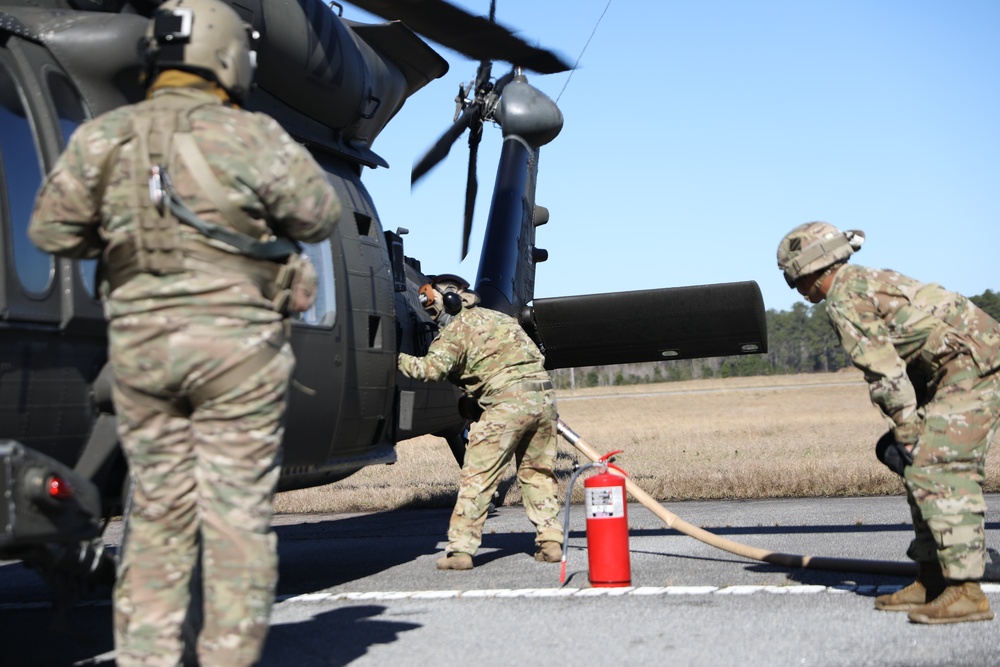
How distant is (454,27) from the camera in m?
6.09

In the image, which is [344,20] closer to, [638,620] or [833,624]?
[638,620]

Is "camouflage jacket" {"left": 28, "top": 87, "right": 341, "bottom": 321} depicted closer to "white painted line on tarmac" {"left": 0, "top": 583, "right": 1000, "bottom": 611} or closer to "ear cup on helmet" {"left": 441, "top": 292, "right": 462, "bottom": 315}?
"white painted line on tarmac" {"left": 0, "top": 583, "right": 1000, "bottom": 611}

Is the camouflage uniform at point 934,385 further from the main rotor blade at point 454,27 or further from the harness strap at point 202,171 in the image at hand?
the harness strap at point 202,171

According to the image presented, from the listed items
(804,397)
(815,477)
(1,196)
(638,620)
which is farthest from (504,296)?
(804,397)

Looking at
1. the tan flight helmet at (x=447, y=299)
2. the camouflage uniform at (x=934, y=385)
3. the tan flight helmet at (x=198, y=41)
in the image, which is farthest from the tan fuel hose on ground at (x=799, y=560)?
the tan flight helmet at (x=198, y=41)

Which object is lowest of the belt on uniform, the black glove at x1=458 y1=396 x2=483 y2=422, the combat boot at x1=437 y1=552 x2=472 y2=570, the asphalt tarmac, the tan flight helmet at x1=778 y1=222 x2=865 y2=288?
the asphalt tarmac

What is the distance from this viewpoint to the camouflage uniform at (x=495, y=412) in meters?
7.08

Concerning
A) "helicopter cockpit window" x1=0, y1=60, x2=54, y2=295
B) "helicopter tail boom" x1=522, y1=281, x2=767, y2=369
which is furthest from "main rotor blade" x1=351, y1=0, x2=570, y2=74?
"helicopter tail boom" x1=522, y1=281, x2=767, y2=369

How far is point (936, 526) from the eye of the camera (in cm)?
479

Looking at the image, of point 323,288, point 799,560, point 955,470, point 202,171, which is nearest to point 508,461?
point 323,288

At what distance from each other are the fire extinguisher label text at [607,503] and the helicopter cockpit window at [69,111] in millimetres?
2859

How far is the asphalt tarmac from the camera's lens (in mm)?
4375

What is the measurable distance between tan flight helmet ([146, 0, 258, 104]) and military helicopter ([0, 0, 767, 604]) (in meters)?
0.93

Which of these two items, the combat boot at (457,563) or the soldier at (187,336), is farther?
the combat boot at (457,563)
